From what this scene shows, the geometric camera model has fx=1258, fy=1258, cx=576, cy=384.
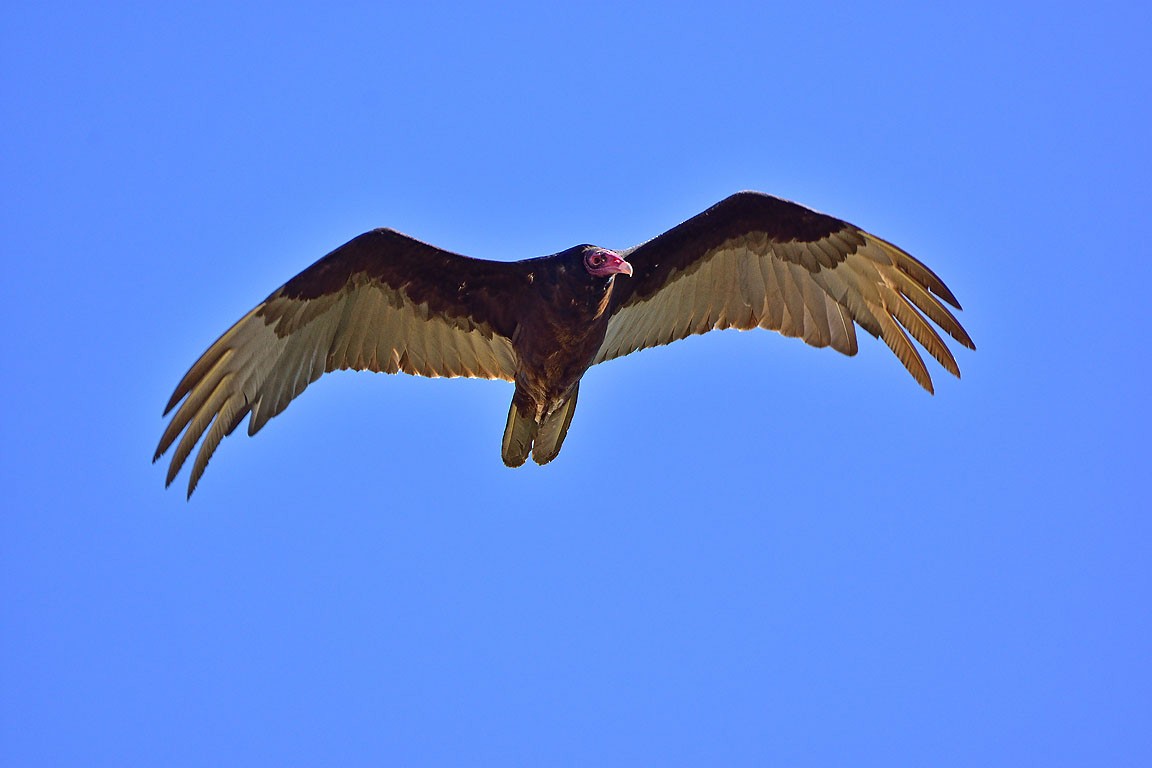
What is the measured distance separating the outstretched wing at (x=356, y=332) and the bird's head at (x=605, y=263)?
2.93ft

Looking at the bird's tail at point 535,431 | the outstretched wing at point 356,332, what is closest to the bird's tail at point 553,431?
the bird's tail at point 535,431

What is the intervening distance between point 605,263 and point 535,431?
1585mm

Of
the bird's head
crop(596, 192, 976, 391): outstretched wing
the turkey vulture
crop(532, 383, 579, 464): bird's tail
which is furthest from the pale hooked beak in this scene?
crop(532, 383, 579, 464): bird's tail

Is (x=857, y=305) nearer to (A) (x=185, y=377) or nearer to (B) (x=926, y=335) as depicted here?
(B) (x=926, y=335)

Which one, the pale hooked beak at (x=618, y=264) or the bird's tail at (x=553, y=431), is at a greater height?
the pale hooked beak at (x=618, y=264)

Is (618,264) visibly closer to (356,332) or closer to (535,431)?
(535,431)

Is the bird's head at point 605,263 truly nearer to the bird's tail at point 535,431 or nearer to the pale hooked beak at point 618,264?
the pale hooked beak at point 618,264

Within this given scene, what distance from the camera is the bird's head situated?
8.16 metres

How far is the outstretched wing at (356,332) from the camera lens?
28.8 ft

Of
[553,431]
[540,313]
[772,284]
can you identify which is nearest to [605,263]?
[540,313]

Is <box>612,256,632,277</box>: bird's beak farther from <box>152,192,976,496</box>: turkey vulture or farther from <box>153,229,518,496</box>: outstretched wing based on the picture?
<box>153,229,518,496</box>: outstretched wing

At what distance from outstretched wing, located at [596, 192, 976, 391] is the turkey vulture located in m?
0.01

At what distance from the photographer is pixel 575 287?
8.33m

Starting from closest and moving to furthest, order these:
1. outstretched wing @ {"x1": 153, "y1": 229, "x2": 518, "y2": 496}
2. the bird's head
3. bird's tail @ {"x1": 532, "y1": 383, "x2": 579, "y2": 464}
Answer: the bird's head → outstretched wing @ {"x1": 153, "y1": 229, "x2": 518, "y2": 496} → bird's tail @ {"x1": 532, "y1": 383, "x2": 579, "y2": 464}
